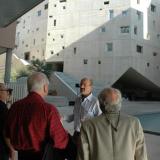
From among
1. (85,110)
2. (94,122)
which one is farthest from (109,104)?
(85,110)

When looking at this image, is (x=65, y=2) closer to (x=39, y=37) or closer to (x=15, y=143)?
(x=39, y=37)

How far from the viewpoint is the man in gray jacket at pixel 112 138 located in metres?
2.58

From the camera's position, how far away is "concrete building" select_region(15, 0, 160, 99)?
114ft

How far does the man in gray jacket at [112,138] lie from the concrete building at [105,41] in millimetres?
32006

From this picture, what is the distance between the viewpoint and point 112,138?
260 centimetres

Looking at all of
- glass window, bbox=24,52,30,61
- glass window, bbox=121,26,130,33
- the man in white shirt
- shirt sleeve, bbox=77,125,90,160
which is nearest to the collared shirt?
the man in white shirt

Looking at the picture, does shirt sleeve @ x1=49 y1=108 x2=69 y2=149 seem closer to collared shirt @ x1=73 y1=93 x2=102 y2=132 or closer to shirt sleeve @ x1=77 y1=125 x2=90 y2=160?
shirt sleeve @ x1=77 y1=125 x2=90 y2=160

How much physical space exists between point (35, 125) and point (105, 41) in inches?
1316

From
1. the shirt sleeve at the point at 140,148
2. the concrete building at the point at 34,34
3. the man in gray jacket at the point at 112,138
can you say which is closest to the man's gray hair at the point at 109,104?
the man in gray jacket at the point at 112,138

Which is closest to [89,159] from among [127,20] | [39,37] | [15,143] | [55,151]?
[55,151]

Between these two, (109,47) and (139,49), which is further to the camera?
(139,49)

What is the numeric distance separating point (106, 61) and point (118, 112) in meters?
32.9

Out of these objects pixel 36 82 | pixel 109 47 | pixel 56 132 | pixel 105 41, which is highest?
pixel 105 41

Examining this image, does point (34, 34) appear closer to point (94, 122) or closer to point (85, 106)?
point (85, 106)
